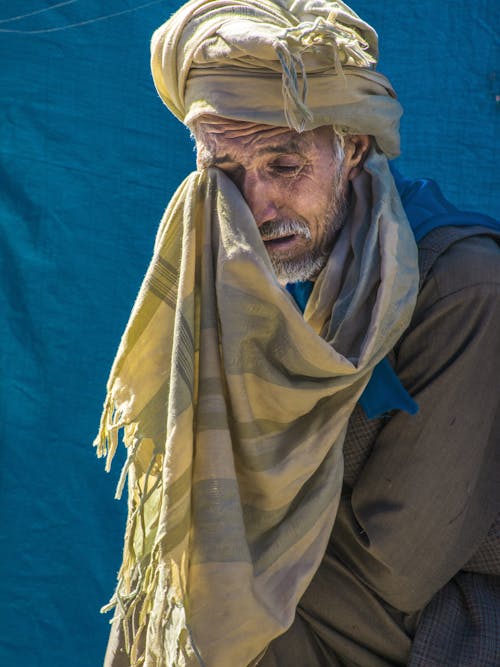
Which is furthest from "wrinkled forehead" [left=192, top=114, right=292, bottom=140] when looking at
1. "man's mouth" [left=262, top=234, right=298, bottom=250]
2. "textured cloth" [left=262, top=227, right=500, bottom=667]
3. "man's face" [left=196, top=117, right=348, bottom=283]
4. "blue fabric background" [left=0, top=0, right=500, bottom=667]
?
"blue fabric background" [left=0, top=0, right=500, bottom=667]

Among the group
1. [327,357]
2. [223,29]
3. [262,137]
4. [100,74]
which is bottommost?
[100,74]

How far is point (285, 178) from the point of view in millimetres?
2330

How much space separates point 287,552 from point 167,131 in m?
1.77

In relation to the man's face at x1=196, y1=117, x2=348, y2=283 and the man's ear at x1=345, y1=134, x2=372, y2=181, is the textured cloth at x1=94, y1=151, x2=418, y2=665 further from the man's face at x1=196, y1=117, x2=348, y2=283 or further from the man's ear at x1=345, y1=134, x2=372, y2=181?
the man's ear at x1=345, y1=134, x2=372, y2=181

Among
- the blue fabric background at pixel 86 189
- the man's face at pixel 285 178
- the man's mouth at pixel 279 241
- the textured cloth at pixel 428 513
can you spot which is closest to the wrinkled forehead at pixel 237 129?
the man's face at pixel 285 178

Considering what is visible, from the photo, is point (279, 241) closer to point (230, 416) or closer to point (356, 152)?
point (356, 152)

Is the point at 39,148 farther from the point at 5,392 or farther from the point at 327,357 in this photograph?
the point at 327,357

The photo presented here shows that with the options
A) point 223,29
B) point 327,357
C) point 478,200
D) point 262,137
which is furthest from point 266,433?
point 478,200

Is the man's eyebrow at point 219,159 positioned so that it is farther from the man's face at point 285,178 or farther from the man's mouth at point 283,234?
the man's mouth at point 283,234

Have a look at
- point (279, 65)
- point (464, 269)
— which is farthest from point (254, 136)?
point (464, 269)

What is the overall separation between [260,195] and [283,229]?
0.29 ft

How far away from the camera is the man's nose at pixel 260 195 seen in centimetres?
230

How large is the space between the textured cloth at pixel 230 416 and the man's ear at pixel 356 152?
240 mm

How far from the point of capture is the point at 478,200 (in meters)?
3.44
